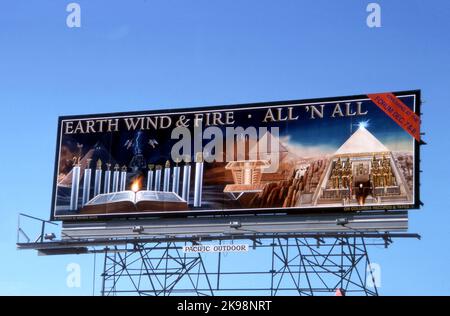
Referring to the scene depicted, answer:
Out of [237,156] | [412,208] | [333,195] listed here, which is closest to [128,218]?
[237,156]

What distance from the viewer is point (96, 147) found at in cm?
2919

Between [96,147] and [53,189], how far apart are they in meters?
1.93

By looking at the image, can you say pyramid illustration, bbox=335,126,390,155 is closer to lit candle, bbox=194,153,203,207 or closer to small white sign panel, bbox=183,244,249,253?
small white sign panel, bbox=183,244,249,253

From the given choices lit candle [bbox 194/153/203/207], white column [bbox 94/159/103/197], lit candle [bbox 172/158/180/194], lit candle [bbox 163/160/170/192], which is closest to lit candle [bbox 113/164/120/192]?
white column [bbox 94/159/103/197]

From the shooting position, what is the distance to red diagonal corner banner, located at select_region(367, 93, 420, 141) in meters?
25.3

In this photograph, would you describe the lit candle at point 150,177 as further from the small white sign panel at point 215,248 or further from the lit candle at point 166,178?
the small white sign panel at point 215,248

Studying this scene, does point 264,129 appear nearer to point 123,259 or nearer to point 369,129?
point 369,129

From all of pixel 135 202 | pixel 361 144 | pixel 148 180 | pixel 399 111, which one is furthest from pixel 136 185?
pixel 399 111

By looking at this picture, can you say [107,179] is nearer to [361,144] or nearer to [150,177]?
[150,177]

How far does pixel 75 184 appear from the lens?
29078 millimetres

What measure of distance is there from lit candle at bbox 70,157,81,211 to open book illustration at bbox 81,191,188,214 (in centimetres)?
38

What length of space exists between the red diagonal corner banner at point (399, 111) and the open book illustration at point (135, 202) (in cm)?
664

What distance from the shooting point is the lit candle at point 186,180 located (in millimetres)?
27750

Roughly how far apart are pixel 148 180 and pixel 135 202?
2.61 feet
